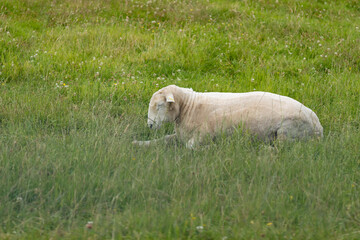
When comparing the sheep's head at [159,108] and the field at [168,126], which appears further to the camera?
the sheep's head at [159,108]

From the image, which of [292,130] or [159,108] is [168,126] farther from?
[292,130]

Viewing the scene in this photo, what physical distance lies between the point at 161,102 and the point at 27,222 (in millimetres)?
2614

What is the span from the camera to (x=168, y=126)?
681 centimetres

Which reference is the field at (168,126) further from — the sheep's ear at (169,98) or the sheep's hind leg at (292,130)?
the sheep's ear at (169,98)

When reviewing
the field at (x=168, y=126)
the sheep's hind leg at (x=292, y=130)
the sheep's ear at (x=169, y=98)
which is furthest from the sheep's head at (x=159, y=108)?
the sheep's hind leg at (x=292, y=130)

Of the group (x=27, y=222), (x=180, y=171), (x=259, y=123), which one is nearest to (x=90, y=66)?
(x=259, y=123)

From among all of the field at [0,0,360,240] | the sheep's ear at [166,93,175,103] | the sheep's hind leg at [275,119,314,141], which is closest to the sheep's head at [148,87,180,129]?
the sheep's ear at [166,93,175,103]

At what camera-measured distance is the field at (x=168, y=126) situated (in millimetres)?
3857

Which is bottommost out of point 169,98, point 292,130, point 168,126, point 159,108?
point 168,126

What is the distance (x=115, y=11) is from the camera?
37.8ft

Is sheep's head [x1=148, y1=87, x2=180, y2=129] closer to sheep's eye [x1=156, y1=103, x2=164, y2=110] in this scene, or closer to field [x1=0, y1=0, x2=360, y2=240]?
sheep's eye [x1=156, y1=103, x2=164, y2=110]

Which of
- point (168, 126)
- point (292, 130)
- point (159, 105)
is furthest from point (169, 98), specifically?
point (292, 130)

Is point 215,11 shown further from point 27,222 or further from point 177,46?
point 27,222

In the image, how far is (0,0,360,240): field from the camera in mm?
3857
